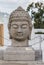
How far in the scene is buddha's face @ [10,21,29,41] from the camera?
229 inches

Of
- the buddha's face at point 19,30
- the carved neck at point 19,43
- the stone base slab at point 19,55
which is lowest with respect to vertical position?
the stone base slab at point 19,55

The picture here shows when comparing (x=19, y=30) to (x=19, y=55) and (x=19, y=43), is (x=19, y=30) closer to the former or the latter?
(x=19, y=43)

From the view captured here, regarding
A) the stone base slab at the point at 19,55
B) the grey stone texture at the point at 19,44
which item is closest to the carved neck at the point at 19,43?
the grey stone texture at the point at 19,44

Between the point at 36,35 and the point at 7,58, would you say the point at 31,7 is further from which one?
the point at 7,58

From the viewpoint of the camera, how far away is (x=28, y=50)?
579 centimetres

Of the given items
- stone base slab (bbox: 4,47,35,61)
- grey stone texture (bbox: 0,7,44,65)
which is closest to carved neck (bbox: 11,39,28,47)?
grey stone texture (bbox: 0,7,44,65)

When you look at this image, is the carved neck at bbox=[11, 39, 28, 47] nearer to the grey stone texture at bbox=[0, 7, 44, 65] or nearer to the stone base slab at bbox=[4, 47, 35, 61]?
the grey stone texture at bbox=[0, 7, 44, 65]

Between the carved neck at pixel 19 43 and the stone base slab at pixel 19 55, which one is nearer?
the stone base slab at pixel 19 55

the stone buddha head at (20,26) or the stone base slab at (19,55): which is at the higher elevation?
the stone buddha head at (20,26)

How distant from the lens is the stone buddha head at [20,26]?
5820 millimetres

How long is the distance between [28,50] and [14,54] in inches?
11.1

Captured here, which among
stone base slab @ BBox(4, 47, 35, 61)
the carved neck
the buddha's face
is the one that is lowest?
stone base slab @ BBox(4, 47, 35, 61)

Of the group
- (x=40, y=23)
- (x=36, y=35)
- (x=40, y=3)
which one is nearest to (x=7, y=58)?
(x=36, y=35)

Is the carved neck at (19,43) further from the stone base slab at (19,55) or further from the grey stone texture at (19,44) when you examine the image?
the stone base slab at (19,55)
